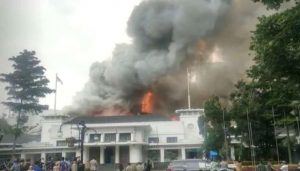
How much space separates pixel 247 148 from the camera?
49.2 metres

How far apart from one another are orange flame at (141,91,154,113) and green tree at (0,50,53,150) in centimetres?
2965

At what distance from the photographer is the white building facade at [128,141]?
6775cm

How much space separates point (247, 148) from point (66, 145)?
34609mm

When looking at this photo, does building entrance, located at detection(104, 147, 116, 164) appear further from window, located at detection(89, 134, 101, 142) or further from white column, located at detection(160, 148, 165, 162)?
white column, located at detection(160, 148, 165, 162)

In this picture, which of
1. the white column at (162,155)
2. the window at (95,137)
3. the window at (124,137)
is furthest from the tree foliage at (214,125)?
the window at (95,137)

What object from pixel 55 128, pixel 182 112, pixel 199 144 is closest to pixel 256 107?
pixel 199 144

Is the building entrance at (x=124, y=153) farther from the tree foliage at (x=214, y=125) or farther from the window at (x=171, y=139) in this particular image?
the tree foliage at (x=214, y=125)

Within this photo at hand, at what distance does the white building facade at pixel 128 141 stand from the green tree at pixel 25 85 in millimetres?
9395

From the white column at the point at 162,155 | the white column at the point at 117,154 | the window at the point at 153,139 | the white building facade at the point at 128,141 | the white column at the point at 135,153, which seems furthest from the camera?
the window at the point at 153,139

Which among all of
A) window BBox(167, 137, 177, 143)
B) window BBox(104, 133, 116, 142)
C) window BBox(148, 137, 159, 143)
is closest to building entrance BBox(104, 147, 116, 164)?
window BBox(104, 133, 116, 142)

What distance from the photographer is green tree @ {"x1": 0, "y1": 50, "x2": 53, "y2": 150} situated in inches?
2378

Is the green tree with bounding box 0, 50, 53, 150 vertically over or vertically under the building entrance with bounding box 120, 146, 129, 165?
over

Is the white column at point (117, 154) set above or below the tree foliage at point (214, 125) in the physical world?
below

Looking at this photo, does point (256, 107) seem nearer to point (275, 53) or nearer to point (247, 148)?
point (247, 148)
